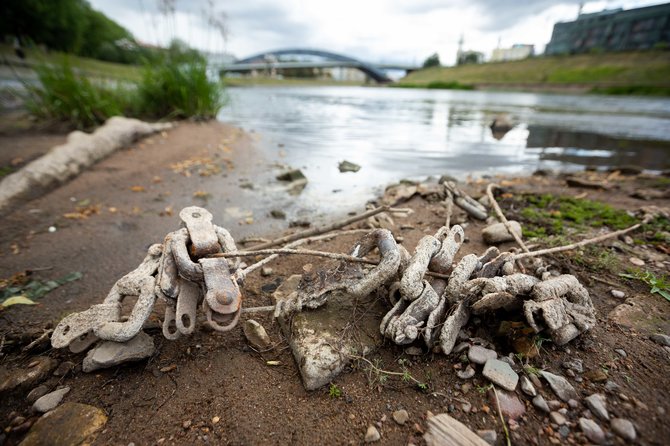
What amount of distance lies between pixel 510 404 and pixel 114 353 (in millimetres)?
1713

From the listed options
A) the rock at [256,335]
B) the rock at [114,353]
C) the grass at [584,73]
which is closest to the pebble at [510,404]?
the rock at [256,335]

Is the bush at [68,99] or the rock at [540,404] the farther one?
the bush at [68,99]

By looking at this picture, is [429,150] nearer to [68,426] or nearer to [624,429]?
[624,429]

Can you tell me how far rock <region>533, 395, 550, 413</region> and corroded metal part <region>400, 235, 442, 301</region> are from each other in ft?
1.95

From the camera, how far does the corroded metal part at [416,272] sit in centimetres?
152

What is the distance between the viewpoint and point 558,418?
1.18 metres

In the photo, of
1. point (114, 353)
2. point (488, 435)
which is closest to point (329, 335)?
point (488, 435)

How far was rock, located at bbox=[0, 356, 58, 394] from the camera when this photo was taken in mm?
1367

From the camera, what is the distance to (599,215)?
125 inches

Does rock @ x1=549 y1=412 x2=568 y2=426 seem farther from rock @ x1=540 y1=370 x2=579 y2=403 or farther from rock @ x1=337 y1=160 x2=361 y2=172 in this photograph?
rock @ x1=337 y1=160 x2=361 y2=172

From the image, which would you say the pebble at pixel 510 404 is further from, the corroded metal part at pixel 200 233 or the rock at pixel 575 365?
the corroded metal part at pixel 200 233

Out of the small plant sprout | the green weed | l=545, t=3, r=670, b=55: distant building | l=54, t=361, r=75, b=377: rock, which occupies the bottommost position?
the small plant sprout

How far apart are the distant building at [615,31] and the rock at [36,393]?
2787 inches

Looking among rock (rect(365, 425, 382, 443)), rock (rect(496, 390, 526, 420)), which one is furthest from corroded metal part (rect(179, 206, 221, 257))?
rock (rect(496, 390, 526, 420))
